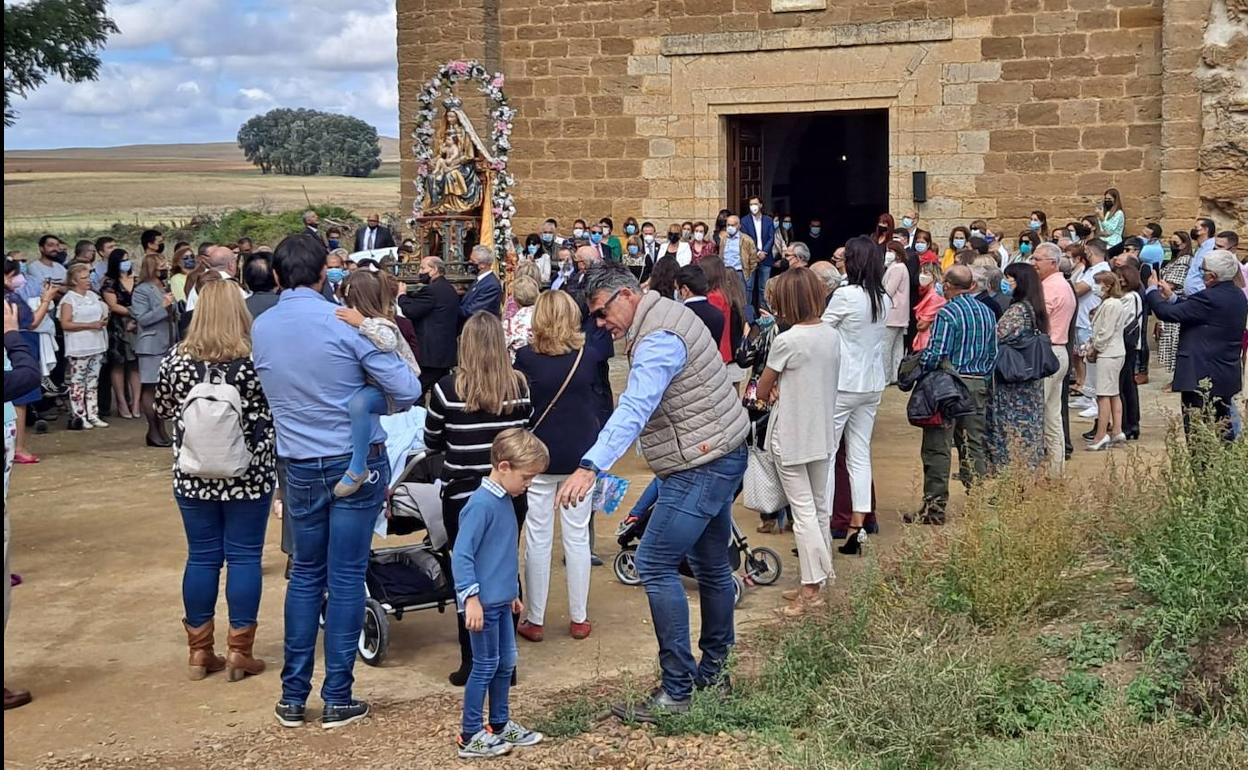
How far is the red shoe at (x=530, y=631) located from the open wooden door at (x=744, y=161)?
1420 centimetres

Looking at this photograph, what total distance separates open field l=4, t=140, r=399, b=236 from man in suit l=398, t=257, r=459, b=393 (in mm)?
19540

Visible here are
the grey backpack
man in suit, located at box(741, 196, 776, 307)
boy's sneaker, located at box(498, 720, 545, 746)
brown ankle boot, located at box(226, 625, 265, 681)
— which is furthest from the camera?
man in suit, located at box(741, 196, 776, 307)

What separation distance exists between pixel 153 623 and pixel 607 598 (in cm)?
233

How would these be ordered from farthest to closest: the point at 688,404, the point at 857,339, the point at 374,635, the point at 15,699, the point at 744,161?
1. the point at 744,161
2. the point at 857,339
3. the point at 374,635
4. the point at 15,699
5. the point at 688,404

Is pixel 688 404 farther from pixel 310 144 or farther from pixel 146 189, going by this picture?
pixel 310 144

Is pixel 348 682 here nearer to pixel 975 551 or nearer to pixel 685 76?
pixel 975 551

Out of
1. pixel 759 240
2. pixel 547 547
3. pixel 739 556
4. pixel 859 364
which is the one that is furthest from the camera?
pixel 759 240

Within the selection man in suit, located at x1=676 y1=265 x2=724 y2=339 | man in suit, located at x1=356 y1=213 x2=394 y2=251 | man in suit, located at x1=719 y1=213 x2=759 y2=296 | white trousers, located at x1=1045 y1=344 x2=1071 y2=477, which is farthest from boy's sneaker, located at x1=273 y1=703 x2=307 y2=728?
man in suit, located at x1=356 y1=213 x2=394 y2=251

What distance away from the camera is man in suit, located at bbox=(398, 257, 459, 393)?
1114 centimetres

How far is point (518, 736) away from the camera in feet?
17.4

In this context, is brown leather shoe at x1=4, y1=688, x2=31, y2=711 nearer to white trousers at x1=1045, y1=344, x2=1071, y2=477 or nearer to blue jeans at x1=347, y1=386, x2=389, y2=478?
blue jeans at x1=347, y1=386, x2=389, y2=478

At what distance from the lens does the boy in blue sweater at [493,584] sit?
17.1 feet

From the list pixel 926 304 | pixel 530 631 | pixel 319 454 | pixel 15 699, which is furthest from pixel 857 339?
pixel 926 304

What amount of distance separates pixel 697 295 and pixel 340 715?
382 cm
